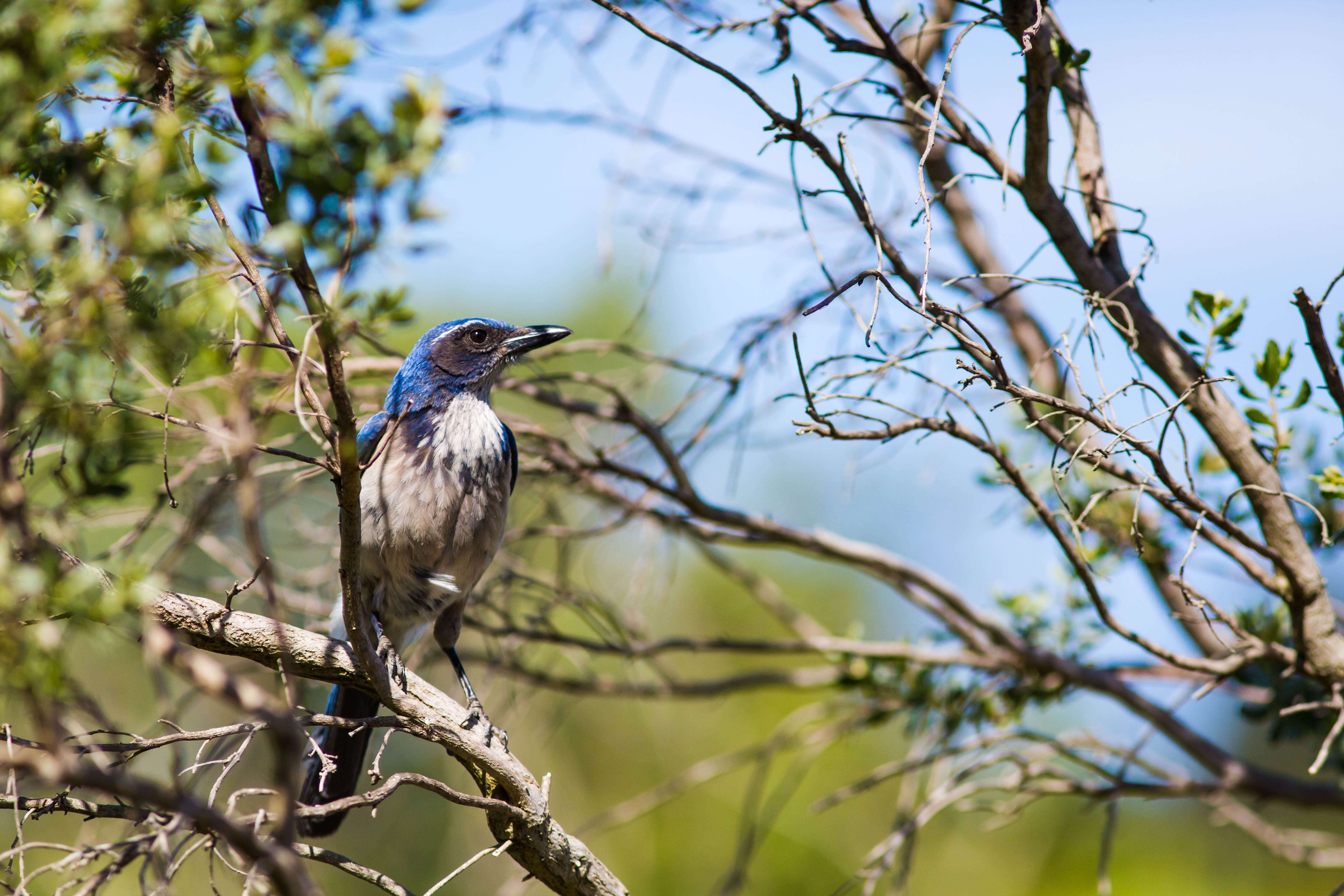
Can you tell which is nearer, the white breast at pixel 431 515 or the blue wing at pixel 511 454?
the white breast at pixel 431 515

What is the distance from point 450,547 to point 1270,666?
299 centimetres

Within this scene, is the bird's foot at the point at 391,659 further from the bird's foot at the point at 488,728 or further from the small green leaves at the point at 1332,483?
the small green leaves at the point at 1332,483

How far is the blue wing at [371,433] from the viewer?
3551 millimetres

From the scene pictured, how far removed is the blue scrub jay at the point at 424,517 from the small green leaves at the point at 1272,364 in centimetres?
258

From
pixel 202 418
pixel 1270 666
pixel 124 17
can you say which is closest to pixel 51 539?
pixel 202 418

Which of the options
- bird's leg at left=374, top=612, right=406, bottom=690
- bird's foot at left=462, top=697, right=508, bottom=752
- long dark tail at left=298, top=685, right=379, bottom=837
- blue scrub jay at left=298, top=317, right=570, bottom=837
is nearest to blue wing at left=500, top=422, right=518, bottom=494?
blue scrub jay at left=298, top=317, right=570, bottom=837

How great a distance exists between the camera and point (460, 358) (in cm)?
411

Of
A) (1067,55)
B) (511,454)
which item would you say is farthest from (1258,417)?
(511,454)

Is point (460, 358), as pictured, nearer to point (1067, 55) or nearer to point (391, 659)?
point (391, 659)

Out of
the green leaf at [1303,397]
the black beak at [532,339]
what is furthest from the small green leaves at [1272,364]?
the black beak at [532,339]

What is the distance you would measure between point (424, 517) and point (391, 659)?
0.55 m

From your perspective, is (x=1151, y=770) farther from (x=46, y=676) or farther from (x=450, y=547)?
(x=46, y=676)

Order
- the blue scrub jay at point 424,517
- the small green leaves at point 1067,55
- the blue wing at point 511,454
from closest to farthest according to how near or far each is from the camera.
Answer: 1. the small green leaves at point 1067,55
2. the blue scrub jay at point 424,517
3. the blue wing at point 511,454

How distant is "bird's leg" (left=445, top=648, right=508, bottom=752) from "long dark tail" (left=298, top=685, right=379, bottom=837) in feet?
1.13
